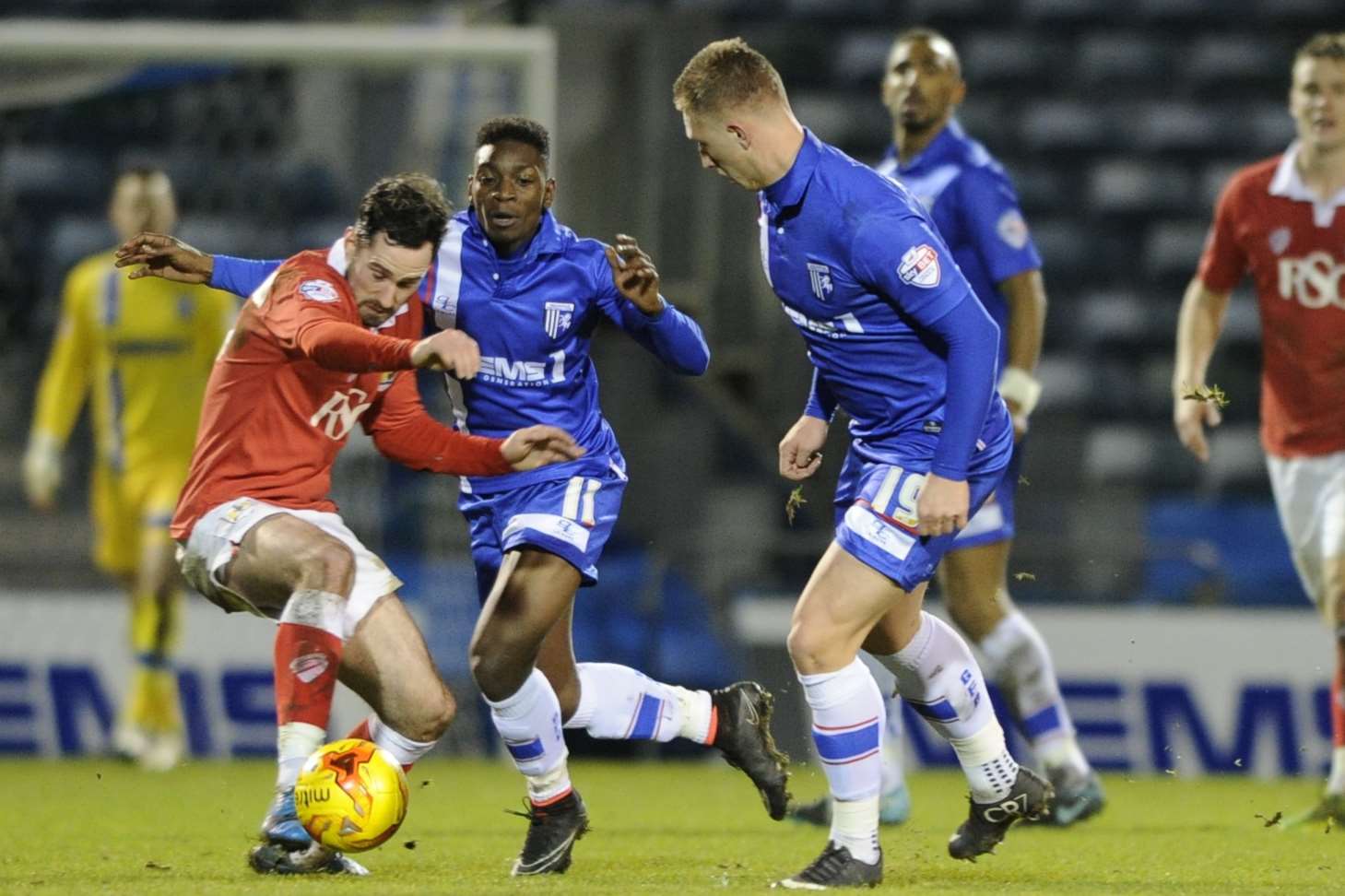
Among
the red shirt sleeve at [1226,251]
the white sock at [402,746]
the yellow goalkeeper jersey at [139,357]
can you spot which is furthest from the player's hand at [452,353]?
the yellow goalkeeper jersey at [139,357]

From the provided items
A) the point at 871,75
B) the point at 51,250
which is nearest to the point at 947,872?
the point at 51,250

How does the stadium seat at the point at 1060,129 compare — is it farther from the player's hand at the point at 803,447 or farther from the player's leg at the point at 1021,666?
the player's hand at the point at 803,447

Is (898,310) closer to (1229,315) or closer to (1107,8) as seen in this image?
(1229,315)

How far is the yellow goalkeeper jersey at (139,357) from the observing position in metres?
8.85

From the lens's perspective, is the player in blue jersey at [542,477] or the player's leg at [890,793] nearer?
the player in blue jersey at [542,477]

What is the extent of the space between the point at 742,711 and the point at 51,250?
5626 mm

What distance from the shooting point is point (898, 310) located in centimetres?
480

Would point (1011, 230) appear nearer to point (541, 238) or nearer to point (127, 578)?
point (541, 238)

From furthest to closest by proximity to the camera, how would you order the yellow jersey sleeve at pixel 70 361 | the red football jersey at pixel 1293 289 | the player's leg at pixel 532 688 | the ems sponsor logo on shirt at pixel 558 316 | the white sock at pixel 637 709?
the yellow jersey sleeve at pixel 70 361 → the red football jersey at pixel 1293 289 → the white sock at pixel 637 709 → the ems sponsor logo on shirt at pixel 558 316 → the player's leg at pixel 532 688

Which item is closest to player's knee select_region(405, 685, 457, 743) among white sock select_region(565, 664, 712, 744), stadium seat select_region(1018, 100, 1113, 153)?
white sock select_region(565, 664, 712, 744)

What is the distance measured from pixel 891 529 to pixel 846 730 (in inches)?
18.1

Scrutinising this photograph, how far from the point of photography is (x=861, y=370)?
498cm

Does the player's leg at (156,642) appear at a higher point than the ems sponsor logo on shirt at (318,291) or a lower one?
lower

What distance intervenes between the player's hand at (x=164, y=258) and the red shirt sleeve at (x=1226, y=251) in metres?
3.28
